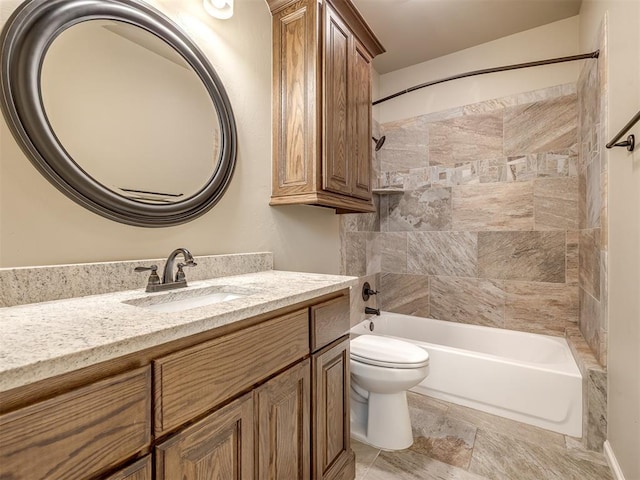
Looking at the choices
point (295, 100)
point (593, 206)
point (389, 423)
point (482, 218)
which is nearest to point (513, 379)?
point (389, 423)

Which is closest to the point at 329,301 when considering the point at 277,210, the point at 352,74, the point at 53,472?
the point at 277,210

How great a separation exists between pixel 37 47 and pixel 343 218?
189 centimetres

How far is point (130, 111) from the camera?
1.14 metres

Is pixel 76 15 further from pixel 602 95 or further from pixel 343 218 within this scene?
pixel 602 95

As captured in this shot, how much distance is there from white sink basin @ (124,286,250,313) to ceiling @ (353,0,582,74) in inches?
86.2

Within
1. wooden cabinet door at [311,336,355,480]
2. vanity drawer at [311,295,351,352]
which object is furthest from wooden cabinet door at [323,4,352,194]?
wooden cabinet door at [311,336,355,480]

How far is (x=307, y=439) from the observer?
3.56 ft

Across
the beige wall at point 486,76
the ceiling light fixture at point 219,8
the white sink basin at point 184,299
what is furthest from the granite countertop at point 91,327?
the beige wall at point 486,76

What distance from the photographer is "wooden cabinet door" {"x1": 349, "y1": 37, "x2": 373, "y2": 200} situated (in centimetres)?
187

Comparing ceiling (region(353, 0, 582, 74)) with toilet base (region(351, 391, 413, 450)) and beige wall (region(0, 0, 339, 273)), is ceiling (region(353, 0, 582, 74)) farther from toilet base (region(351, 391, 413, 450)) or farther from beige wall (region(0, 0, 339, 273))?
toilet base (region(351, 391, 413, 450))

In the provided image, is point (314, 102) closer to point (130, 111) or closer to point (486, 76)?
point (130, 111)

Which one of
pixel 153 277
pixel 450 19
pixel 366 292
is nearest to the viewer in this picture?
pixel 153 277

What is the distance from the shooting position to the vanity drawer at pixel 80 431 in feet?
1.49

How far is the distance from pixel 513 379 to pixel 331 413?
51.2 inches
